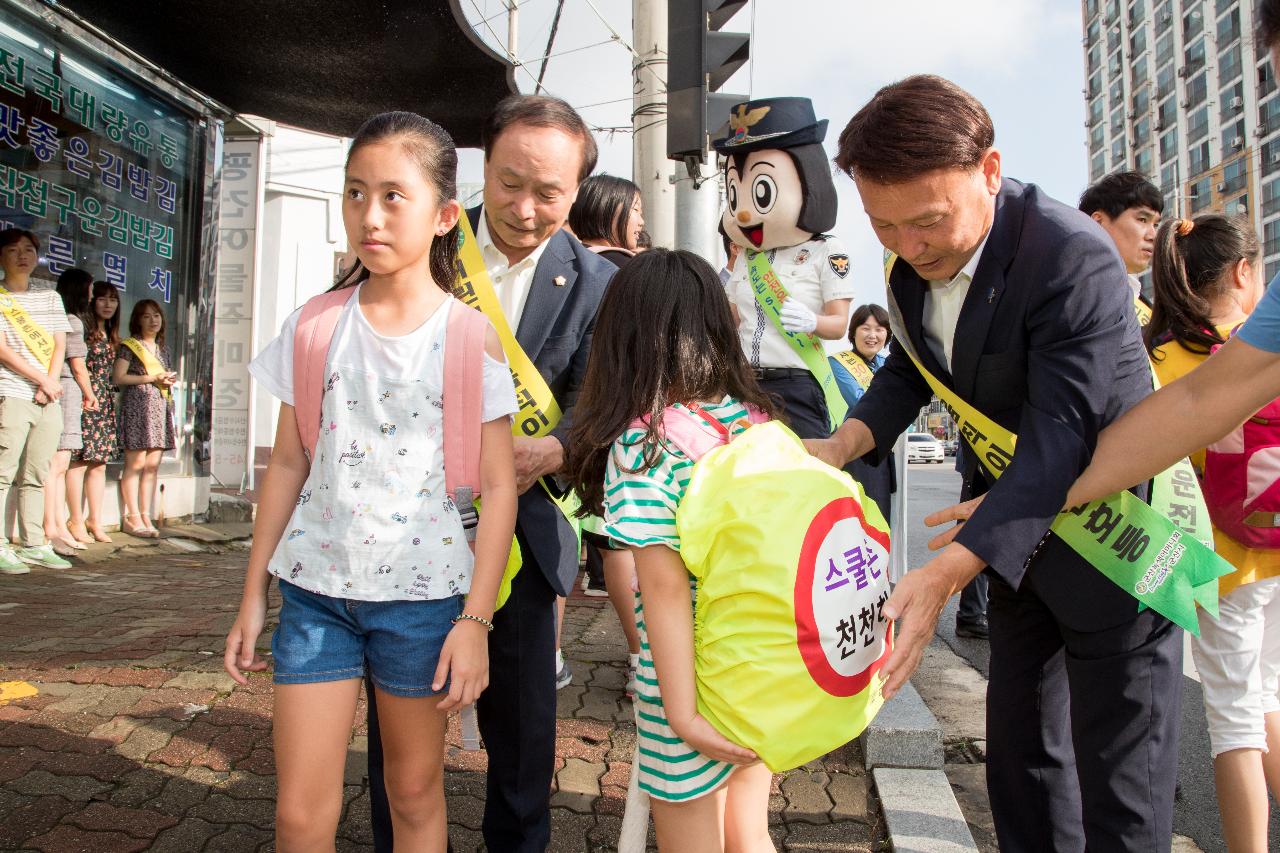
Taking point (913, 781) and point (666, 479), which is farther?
point (913, 781)

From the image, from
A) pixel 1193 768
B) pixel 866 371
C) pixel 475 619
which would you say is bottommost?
pixel 1193 768

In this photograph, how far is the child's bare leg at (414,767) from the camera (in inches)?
69.0

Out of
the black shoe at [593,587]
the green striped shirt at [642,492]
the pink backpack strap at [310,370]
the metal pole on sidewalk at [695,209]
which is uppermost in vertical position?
the metal pole on sidewalk at [695,209]

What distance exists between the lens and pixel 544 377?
2.22 metres

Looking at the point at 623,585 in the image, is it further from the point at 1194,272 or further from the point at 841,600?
the point at 1194,272

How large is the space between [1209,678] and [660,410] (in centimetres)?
161

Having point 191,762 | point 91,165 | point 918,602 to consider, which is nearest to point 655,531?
point 918,602

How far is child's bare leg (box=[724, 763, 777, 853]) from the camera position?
5.65 feet

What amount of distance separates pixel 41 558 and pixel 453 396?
5271mm

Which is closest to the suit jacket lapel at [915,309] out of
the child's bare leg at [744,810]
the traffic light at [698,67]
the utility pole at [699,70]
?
the child's bare leg at [744,810]

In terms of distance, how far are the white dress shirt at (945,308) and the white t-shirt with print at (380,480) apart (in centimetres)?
92

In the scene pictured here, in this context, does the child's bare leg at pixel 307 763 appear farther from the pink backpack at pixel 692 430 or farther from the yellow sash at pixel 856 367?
the yellow sash at pixel 856 367

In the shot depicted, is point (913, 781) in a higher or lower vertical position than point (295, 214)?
lower

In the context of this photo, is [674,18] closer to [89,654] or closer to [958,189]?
[958,189]
